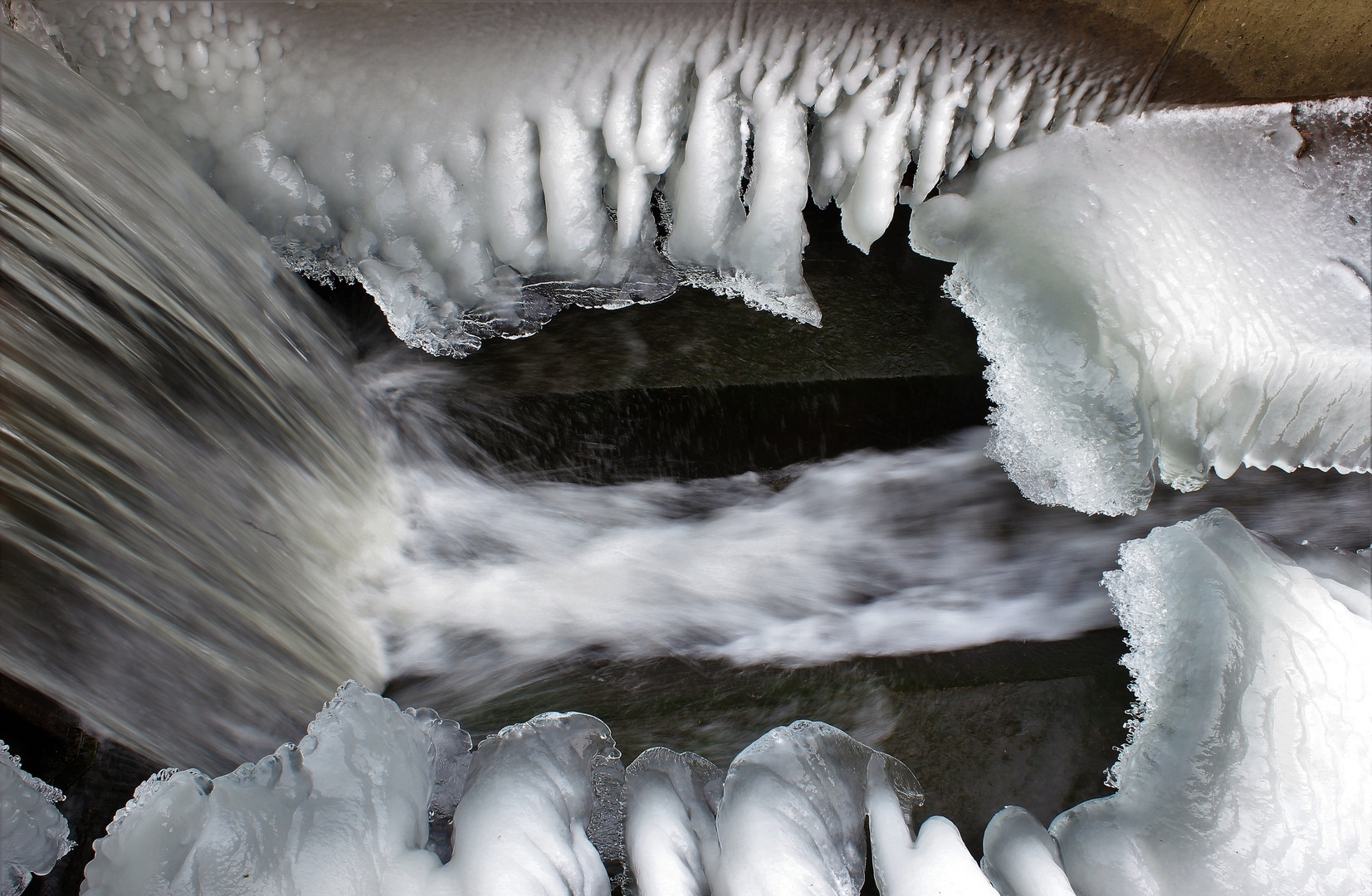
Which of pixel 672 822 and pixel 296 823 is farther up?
pixel 296 823

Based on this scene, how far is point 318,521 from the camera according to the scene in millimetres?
1955

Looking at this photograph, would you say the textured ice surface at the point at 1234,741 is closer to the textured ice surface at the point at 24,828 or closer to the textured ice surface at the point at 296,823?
the textured ice surface at the point at 296,823

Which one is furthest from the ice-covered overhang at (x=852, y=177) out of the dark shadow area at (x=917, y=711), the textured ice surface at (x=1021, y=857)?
the textured ice surface at (x=1021, y=857)

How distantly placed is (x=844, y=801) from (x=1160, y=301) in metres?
1.41

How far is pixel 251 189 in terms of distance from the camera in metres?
2.06

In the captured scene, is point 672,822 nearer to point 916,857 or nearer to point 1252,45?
point 916,857

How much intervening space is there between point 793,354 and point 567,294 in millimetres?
622

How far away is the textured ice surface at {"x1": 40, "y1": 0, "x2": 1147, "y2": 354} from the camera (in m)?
1.94

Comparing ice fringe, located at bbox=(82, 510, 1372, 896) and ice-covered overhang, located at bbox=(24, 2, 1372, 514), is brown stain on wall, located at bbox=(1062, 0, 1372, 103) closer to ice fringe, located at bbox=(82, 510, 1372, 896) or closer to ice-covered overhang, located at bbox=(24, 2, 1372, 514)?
ice-covered overhang, located at bbox=(24, 2, 1372, 514)

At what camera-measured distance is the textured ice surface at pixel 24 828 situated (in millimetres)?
1344

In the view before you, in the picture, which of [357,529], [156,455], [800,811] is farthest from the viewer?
[357,529]

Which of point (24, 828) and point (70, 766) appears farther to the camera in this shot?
point (70, 766)

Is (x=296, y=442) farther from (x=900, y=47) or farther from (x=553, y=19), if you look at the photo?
(x=900, y=47)

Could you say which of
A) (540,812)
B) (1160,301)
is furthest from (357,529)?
(1160,301)
